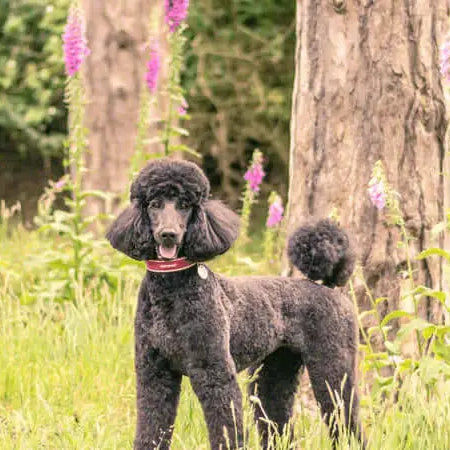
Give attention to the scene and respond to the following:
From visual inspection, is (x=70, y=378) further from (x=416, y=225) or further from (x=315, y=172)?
(x=416, y=225)

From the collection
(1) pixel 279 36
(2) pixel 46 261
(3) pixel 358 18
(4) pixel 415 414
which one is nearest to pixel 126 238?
(4) pixel 415 414

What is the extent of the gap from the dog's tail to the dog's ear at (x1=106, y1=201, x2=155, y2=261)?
2.22ft

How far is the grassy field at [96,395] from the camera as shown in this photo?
322 centimetres

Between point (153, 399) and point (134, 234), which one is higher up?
point (134, 234)

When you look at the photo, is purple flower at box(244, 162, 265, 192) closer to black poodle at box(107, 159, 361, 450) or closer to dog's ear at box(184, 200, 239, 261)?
black poodle at box(107, 159, 361, 450)

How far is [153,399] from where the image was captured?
2.95 metres

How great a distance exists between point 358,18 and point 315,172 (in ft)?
2.45

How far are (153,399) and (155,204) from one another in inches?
26.0

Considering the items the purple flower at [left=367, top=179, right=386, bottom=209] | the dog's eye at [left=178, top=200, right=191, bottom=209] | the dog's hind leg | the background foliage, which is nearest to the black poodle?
the dog's eye at [left=178, top=200, right=191, bottom=209]

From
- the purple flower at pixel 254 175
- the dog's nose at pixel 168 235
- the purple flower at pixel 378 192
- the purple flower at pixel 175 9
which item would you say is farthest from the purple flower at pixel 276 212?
the dog's nose at pixel 168 235

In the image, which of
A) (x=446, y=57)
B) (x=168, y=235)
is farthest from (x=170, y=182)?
(x=446, y=57)

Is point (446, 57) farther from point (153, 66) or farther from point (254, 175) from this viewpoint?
point (153, 66)

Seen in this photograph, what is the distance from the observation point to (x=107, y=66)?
22.2 ft

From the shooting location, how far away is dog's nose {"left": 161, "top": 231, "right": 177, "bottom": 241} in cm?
273
